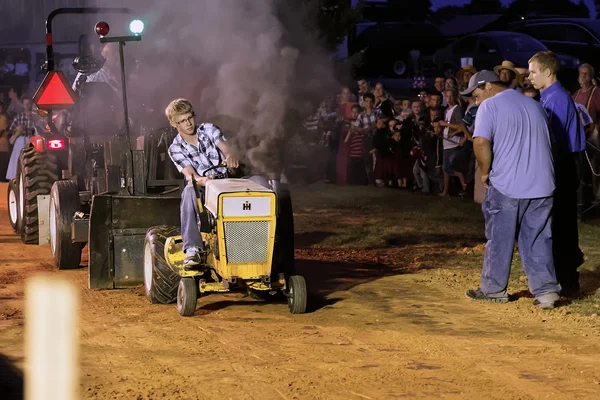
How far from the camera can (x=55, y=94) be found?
10.8 m

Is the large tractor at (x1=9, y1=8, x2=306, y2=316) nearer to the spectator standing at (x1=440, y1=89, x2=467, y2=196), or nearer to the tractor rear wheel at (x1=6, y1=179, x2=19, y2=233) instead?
the tractor rear wheel at (x1=6, y1=179, x2=19, y2=233)

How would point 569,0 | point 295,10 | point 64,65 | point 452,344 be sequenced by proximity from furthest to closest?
1. point 569,0
2. point 64,65
3. point 295,10
4. point 452,344

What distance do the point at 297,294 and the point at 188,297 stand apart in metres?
0.82

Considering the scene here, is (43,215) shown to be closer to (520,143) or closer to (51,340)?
(51,340)

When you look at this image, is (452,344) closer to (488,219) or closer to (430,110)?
(488,219)

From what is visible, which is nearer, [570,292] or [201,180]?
[201,180]

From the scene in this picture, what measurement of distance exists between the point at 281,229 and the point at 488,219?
1688 mm

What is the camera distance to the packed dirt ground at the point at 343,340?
19.9ft

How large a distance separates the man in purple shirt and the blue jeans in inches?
15.2

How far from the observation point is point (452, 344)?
715 cm

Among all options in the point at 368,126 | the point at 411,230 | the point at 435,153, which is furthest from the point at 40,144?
the point at 368,126

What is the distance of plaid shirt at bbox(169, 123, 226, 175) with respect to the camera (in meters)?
8.60

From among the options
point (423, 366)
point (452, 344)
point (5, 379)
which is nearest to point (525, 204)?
point (452, 344)

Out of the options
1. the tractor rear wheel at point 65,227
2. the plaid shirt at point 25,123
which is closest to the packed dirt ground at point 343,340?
the tractor rear wheel at point 65,227
